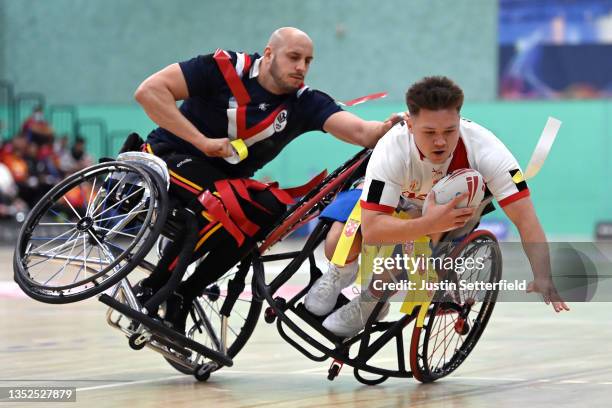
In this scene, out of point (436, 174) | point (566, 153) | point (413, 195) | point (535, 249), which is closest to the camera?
point (535, 249)


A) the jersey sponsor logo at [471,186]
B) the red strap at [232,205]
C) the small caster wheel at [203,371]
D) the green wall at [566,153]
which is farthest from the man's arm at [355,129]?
the green wall at [566,153]

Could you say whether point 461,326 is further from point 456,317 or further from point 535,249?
point 535,249

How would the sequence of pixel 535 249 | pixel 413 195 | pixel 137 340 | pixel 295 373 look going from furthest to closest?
pixel 295 373 < pixel 137 340 < pixel 413 195 < pixel 535 249

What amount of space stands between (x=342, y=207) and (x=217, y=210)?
1.97 ft

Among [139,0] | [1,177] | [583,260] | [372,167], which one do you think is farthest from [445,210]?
[139,0]

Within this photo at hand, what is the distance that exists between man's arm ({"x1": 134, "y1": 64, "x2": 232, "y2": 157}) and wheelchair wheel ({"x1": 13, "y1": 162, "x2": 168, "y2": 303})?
12.0 inches

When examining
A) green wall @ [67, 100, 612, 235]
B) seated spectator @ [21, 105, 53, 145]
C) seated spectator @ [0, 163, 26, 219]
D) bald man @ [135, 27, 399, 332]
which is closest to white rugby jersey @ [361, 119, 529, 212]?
bald man @ [135, 27, 399, 332]

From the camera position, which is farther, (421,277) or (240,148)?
(240,148)

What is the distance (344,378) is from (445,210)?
152cm

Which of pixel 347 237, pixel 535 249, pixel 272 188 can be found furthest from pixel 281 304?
pixel 535 249

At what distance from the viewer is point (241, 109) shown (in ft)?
18.0

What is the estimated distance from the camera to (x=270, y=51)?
17.9 feet

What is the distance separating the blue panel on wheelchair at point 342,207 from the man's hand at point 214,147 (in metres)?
0.56

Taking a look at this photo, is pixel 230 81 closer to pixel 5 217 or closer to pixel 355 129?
pixel 355 129
